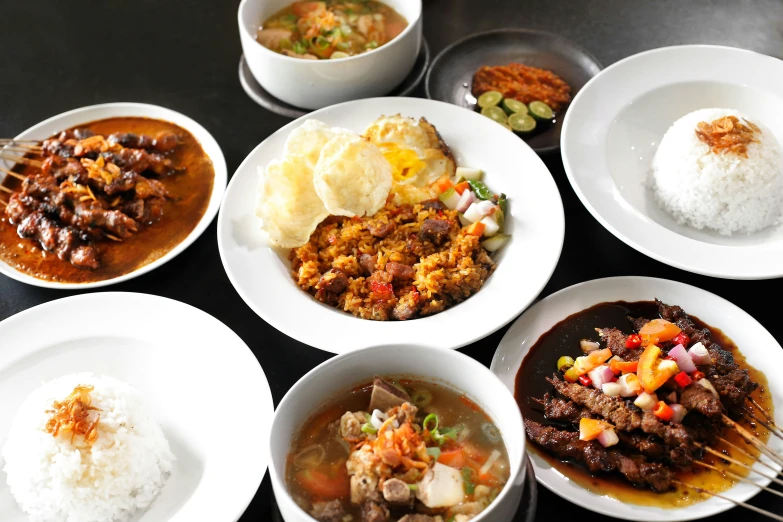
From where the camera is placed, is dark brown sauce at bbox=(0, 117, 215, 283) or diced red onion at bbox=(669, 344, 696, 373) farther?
dark brown sauce at bbox=(0, 117, 215, 283)

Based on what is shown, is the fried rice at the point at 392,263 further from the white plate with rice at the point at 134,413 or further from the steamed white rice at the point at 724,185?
the steamed white rice at the point at 724,185

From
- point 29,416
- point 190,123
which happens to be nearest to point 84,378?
point 29,416

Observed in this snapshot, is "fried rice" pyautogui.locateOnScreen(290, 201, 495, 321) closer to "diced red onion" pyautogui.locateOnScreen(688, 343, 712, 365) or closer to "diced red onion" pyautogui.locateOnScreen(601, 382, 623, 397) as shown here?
"diced red onion" pyautogui.locateOnScreen(601, 382, 623, 397)

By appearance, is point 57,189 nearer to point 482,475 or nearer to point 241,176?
point 241,176

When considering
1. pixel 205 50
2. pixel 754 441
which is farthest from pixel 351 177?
pixel 205 50

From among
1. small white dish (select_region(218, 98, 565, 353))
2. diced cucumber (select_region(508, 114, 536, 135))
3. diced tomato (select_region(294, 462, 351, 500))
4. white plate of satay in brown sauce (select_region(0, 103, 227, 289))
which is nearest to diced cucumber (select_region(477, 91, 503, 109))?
diced cucumber (select_region(508, 114, 536, 135))

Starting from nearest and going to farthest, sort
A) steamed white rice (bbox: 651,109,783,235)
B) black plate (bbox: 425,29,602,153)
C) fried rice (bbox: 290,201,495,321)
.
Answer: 1. fried rice (bbox: 290,201,495,321)
2. steamed white rice (bbox: 651,109,783,235)
3. black plate (bbox: 425,29,602,153)

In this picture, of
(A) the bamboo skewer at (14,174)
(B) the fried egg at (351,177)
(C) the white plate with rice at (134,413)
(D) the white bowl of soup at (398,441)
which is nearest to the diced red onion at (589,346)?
(D) the white bowl of soup at (398,441)
